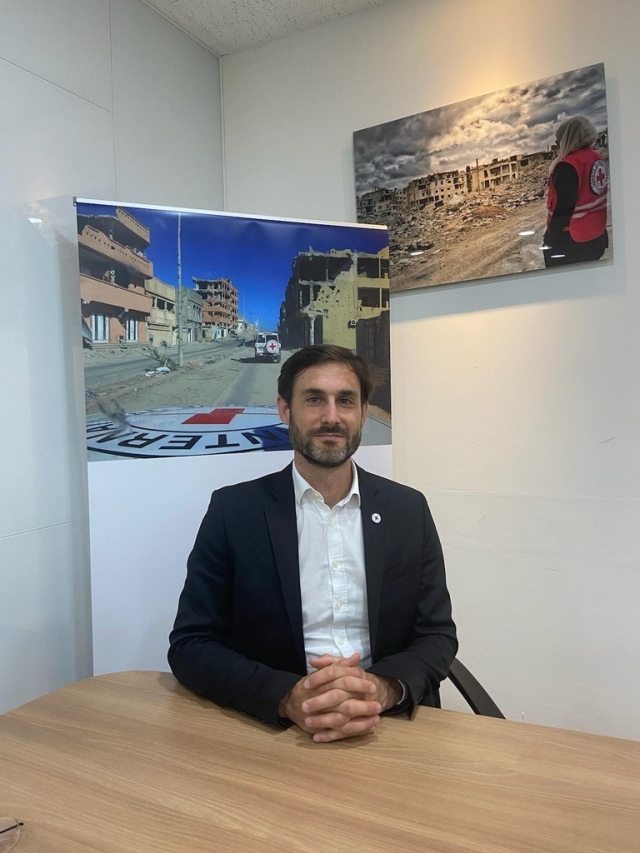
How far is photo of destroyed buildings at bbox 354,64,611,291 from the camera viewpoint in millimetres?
2256

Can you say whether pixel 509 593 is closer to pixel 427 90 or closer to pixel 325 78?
pixel 427 90

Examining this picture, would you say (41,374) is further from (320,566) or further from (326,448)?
(320,566)

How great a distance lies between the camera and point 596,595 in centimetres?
225

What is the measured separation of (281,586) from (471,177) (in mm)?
1836

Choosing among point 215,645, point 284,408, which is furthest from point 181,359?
point 215,645

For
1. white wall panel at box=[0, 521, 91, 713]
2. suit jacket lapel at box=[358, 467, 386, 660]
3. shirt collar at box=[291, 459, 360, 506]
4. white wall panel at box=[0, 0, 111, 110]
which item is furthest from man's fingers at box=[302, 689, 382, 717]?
white wall panel at box=[0, 0, 111, 110]

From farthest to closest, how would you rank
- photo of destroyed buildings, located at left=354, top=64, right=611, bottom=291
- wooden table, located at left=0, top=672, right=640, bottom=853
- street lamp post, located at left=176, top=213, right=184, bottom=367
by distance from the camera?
photo of destroyed buildings, located at left=354, top=64, right=611, bottom=291
street lamp post, located at left=176, top=213, right=184, bottom=367
wooden table, located at left=0, top=672, right=640, bottom=853

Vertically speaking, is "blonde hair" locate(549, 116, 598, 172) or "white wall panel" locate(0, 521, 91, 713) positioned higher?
"blonde hair" locate(549, 116, 598, 172)

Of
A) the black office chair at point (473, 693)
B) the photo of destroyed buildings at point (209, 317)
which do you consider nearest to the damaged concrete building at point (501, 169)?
the photo of destroyed buildings at point (209, 317)

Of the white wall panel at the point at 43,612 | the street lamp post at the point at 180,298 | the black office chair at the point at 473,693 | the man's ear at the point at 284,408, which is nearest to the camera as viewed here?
the black office chair at the point at 473,693

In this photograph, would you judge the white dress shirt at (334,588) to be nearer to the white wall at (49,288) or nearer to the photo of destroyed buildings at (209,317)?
the photo of destroyed buildings at (209,317)

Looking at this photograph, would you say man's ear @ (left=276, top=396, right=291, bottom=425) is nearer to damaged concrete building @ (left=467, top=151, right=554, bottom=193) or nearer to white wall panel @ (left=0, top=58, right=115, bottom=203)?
white wall panel @ (left=0, top=58, right=115, bottom=203)

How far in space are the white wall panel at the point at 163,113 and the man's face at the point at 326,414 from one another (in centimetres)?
136

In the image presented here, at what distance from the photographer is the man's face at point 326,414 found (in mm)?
1574
